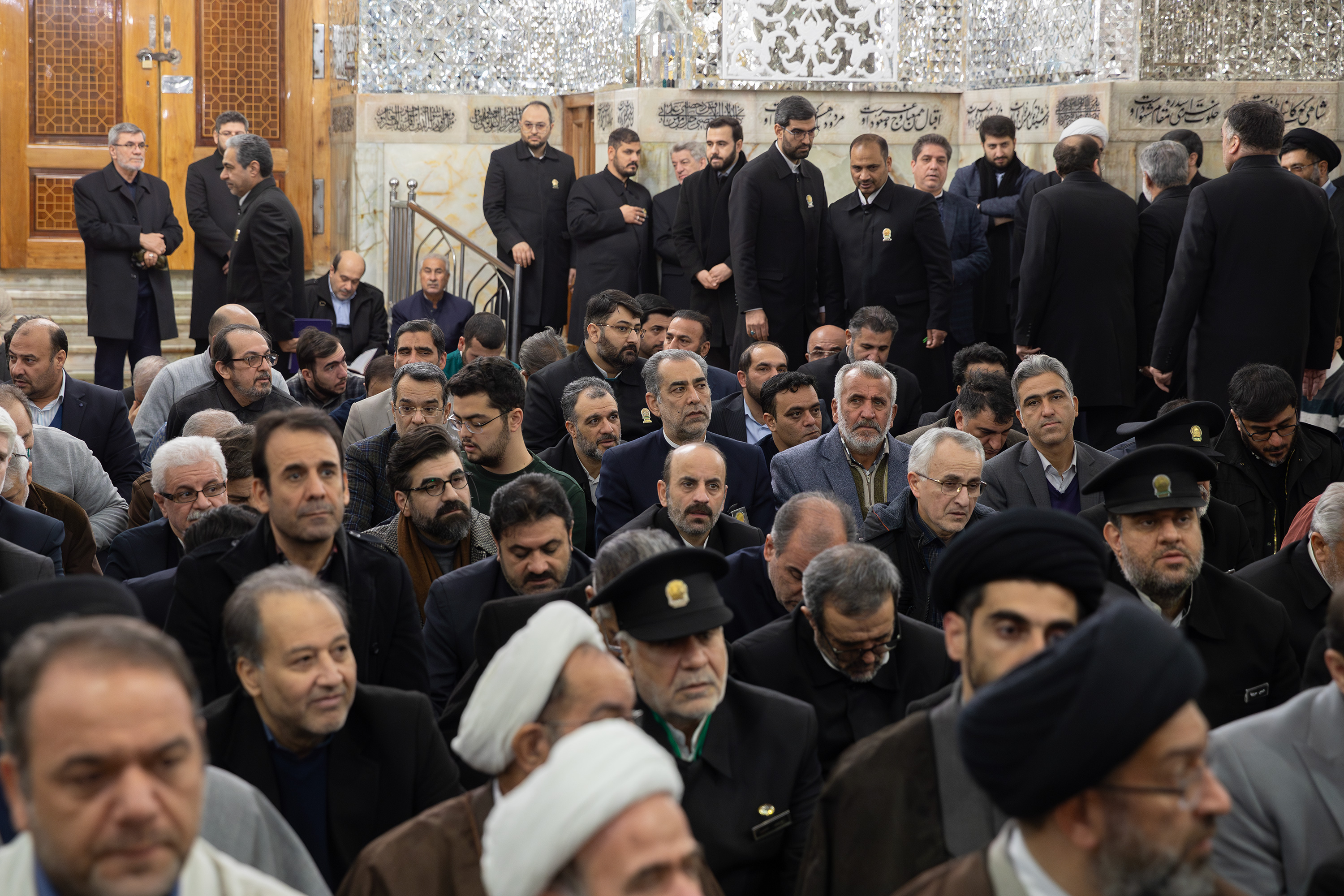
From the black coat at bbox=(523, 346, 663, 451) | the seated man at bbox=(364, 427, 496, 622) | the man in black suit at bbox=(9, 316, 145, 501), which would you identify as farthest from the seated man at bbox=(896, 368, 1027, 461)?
the man in black suit at bbox=(9, 316, 145, 501)

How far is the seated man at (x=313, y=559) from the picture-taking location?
3555 mm

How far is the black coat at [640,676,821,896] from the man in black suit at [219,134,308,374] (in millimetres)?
6065

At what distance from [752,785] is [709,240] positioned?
636cm

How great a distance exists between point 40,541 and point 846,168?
755 centimetres

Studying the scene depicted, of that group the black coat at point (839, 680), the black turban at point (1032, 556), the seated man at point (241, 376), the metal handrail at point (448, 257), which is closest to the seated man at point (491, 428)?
the seated man at point (241, 376)

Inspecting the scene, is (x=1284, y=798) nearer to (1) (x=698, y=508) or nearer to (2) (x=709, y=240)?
(1) (x=698, y=508)

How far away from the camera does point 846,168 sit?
1066cm

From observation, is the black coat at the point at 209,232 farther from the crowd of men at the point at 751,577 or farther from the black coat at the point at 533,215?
the black coat at the point at 533,215

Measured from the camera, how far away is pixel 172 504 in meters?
4.54

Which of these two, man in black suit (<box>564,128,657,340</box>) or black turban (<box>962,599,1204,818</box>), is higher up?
man in black suit (<box>564,128,657,340</box>)

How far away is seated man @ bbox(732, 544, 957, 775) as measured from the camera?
11.2 feet

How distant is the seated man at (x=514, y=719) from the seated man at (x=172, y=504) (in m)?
2.40

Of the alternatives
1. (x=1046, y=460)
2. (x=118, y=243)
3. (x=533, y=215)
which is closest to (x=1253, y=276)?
(x=1046, y=460)

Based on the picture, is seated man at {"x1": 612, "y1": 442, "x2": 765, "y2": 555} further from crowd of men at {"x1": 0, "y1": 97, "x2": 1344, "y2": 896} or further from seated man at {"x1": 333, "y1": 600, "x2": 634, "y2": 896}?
seated man at {"x1": 333, "y1": 600, "x2": 634, "y2": 896}
